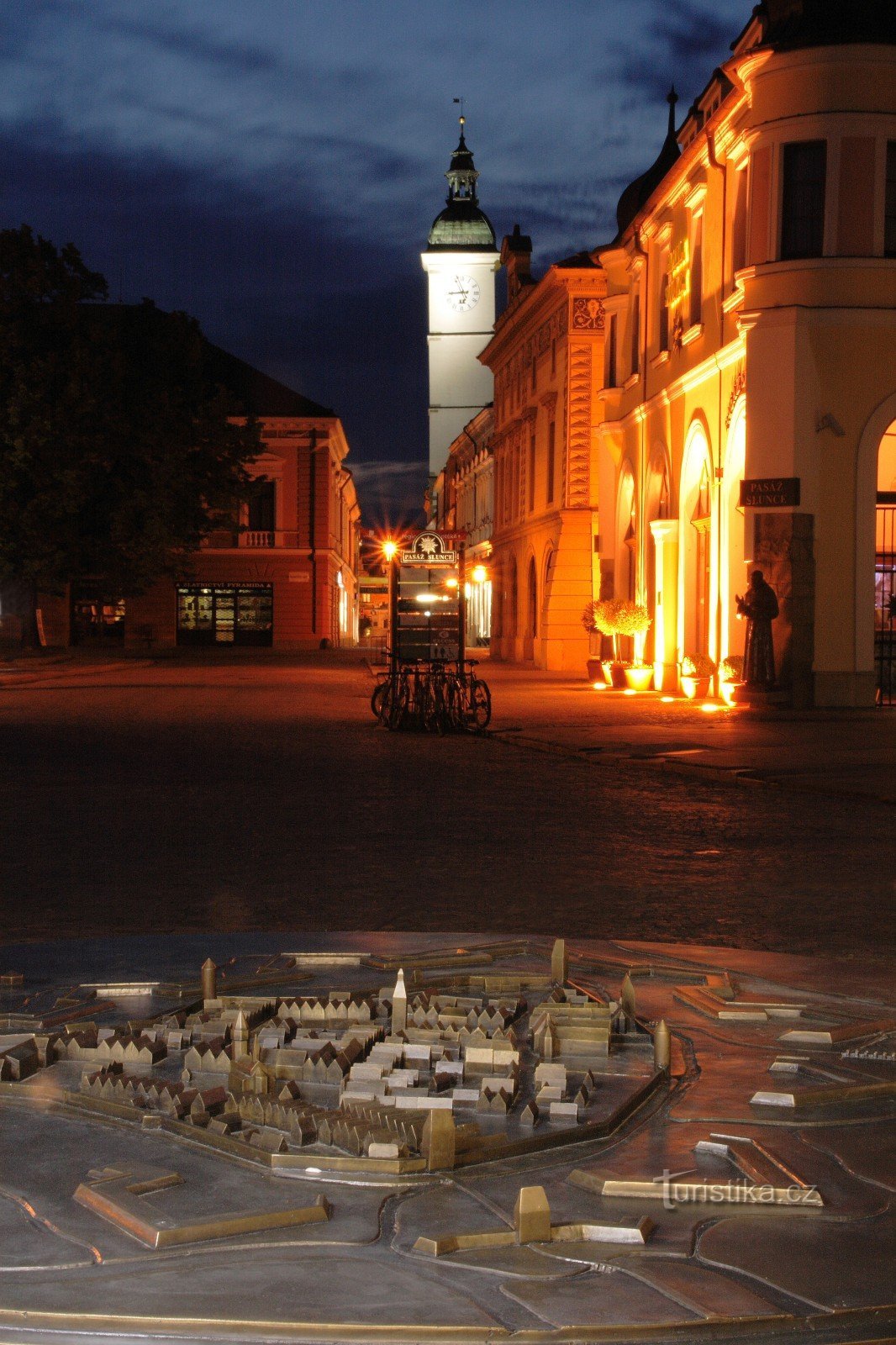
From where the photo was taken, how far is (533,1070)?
3.10 metres

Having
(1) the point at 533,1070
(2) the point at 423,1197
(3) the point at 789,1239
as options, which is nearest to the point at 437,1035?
(1) the point at 533,1070

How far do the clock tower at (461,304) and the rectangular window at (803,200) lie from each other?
7145cm

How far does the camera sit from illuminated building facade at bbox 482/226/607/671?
42.0m

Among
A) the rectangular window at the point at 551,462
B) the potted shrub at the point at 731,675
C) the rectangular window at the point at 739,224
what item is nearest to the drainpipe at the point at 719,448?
the rectangular window at the point at 739,224

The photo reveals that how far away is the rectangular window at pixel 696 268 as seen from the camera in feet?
94.8

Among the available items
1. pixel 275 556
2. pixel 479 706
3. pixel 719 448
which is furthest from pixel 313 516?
pixel 479 706

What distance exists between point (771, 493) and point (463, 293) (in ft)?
246

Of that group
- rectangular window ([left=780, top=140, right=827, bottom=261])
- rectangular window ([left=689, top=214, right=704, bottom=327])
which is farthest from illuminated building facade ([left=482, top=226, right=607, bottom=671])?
rectangular window ([left=780, top=140, right=827, bottom=261])

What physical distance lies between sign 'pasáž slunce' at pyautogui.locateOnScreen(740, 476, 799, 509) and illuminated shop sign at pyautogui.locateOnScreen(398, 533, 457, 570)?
4.58 metres

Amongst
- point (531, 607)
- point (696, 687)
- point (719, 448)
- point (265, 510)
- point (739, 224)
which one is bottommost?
point (696, 687)

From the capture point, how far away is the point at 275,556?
66000 millimetres

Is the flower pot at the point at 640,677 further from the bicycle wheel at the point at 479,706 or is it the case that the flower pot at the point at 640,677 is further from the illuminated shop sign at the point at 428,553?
the bicycle wheel at the point at 479,706

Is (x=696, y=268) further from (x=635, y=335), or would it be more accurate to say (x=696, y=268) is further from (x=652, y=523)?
(x=635, y=335)

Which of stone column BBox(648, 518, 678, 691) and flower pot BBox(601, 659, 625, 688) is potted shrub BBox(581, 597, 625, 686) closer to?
flower pot BBox(601, 659, 625, 688)
